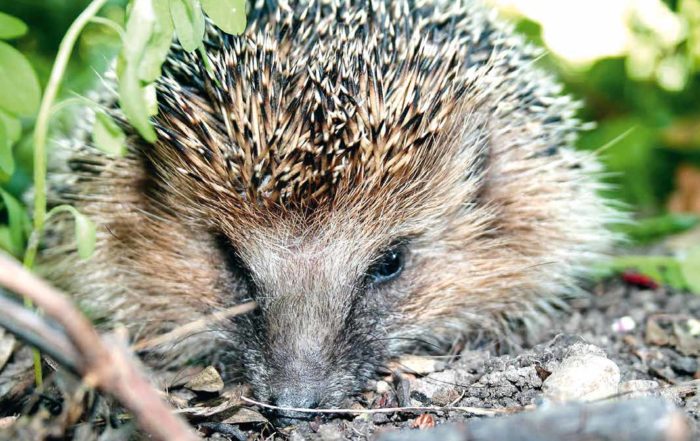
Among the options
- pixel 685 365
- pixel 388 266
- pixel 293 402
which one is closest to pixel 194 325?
pixel 293 402

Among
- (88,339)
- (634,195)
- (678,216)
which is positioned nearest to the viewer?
(88,339)

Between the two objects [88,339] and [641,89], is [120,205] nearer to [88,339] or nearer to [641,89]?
[88,339]

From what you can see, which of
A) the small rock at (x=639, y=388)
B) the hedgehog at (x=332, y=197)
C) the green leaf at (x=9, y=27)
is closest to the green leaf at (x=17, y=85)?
the green leaf at (x=9, y=27)

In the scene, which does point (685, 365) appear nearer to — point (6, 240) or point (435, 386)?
point (435, 386)

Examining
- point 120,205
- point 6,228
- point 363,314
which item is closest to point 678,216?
point 363,314

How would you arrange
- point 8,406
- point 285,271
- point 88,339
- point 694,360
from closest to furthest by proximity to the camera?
point 88,339 < point 8,406 < point 285,271 < point 694,360

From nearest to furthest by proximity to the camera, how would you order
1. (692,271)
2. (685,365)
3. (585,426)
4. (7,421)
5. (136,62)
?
1. (585,426)
2. (136,62)
3. (7,421)
4. (685,365)
5. (692,271)
